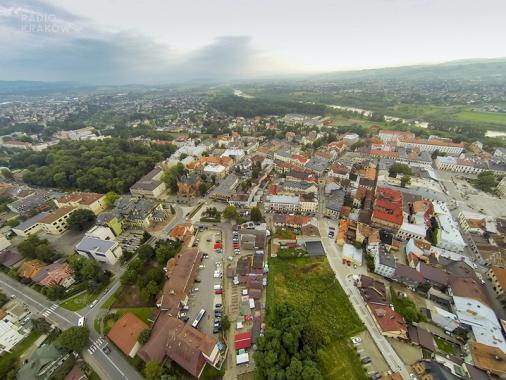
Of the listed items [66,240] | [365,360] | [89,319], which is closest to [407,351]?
[365,360]

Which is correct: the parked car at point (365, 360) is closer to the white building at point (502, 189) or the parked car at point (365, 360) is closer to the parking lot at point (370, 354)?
the parking lot at point (370, 354)

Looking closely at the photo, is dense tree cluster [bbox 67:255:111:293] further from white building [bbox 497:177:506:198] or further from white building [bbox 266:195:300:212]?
white building [bbox 497:177:506:198]

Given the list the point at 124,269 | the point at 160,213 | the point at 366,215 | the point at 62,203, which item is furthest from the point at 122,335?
the point at 366,215

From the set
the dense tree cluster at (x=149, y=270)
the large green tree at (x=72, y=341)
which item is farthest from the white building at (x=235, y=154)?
the large green tree at (x=72, y=341)

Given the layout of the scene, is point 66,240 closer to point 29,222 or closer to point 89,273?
point 29,222

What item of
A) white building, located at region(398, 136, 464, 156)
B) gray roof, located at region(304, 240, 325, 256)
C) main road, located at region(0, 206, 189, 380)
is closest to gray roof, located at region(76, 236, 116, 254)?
main road, located at region(0, 206, 189, 380)

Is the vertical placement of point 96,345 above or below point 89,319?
below
